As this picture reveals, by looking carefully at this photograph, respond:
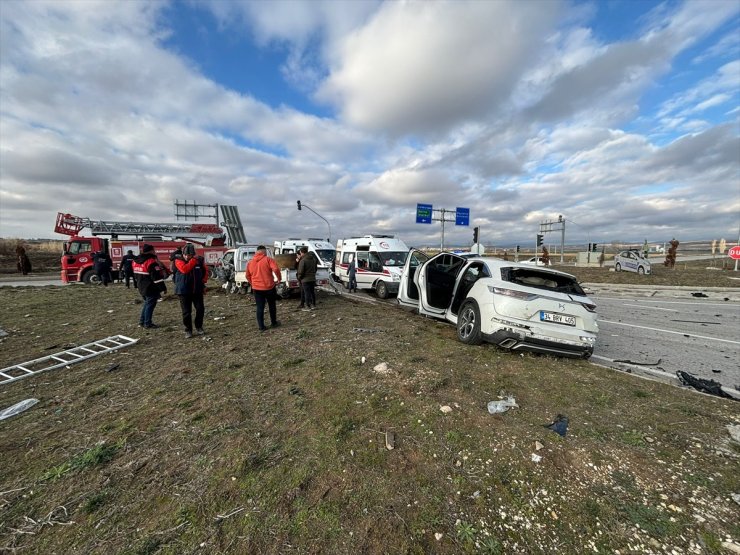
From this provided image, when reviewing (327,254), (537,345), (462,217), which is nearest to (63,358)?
(537,345)

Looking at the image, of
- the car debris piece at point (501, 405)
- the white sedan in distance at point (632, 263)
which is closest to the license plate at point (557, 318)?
the car debris piece at point (501, 405)

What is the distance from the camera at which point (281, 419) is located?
3.20 metres

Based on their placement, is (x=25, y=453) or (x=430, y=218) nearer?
(x=25, y=453)

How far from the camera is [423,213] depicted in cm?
3150

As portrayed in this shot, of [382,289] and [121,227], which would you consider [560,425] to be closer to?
[382,289]

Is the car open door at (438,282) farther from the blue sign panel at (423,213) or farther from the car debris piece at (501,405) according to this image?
the blue sign panel at (423,213)

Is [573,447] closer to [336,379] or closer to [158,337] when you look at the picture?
[336,379]

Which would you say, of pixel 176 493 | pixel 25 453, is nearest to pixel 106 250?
pixel 25 453

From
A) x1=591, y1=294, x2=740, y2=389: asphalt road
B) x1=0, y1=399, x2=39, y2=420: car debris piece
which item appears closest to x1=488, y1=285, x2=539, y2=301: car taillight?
x1=591, y1=294, x2=740, y2=389: asphalt road

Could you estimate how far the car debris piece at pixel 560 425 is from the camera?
2.99 m

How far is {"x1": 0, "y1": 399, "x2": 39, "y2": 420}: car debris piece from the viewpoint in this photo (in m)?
3.41

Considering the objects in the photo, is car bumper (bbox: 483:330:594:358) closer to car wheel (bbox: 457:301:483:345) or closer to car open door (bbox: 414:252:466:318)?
car wheel (bbox: 457:301:483:345)

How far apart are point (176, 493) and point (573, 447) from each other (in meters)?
3.03

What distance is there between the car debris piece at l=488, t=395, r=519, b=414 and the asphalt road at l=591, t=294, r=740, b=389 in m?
2.82
